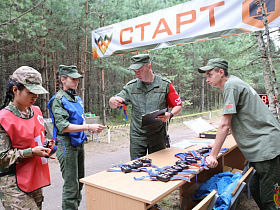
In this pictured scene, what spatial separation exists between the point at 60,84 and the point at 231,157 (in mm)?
2986

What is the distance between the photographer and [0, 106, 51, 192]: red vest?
4.66ft

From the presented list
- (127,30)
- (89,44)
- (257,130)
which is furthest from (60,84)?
(89,44)

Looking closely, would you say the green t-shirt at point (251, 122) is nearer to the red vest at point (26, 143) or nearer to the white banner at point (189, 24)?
the red vest at point (26, 143)

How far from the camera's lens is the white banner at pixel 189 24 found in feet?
10.5

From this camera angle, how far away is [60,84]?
8.43 ft

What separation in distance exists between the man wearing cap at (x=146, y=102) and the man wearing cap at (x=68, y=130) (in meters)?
0.47

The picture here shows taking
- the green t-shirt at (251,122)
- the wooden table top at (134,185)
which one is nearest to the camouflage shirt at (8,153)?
the wooden table top at (134,185)

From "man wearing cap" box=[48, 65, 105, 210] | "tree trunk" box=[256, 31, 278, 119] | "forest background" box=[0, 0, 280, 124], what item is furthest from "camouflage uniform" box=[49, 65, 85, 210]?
"tree trunk" box=[256, 31, 278, 119]

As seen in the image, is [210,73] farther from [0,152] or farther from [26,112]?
[0,152]

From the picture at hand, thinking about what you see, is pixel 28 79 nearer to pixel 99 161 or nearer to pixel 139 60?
pixel 139 60

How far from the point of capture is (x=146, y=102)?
104 inches

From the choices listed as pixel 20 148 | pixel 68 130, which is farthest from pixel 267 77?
pixel 20 148

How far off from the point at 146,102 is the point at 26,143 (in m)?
1.48

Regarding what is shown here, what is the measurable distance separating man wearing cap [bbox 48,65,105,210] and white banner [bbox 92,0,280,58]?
2.29 metres
